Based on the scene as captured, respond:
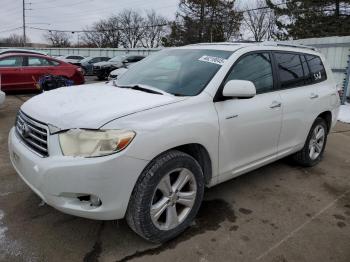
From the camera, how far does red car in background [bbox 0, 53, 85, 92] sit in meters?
10.5

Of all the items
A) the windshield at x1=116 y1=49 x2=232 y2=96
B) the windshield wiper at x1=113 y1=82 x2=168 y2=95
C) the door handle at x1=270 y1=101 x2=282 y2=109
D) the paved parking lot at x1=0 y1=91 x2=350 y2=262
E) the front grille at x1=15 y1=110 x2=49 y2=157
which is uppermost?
the windshield at x1=116 y1=49 x2=232 y2=96

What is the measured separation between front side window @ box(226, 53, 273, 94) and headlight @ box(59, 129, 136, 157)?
4.60 feet

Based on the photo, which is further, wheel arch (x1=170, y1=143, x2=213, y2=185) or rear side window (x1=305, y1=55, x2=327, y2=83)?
rear side window (x1=305, y1=55, x2=327, y2=83)

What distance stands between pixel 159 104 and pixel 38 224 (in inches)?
61.6

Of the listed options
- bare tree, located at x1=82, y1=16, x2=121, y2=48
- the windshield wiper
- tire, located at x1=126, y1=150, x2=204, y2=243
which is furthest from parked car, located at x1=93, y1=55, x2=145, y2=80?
bare tree, located at x1=82, y1=16, x2=121, y2=48

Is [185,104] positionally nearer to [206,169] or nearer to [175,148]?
[175,148]

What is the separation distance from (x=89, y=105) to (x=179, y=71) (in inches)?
44.5

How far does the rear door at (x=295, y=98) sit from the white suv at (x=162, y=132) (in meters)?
0.02

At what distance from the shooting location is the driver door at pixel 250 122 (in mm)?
3389

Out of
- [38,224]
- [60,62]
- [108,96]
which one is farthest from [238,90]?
[60,62]

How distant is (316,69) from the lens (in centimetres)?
495

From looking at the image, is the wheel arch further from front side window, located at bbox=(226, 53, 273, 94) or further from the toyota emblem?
the toyota emblem

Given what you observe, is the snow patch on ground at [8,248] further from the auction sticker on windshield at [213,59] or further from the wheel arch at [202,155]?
the auction sticker on windshield at [213,59]

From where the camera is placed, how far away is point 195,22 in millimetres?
36125
